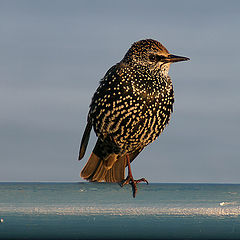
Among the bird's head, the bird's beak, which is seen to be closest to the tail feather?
the bird's head

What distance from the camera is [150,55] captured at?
224 inches

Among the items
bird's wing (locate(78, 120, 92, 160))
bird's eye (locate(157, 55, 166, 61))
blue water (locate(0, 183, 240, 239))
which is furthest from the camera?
bird's wing (locate(78, 120, 92, 160))

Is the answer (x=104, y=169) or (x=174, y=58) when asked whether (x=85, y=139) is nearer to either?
(x=104, y=169)

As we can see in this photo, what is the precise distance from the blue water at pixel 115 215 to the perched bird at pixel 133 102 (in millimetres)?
1686

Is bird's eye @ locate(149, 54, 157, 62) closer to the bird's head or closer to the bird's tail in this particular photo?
the bird's head

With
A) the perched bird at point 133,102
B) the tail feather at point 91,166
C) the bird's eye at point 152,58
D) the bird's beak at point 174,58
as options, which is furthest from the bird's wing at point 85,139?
the bird's beak at point 174,58

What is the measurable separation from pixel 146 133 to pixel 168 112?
0.35m

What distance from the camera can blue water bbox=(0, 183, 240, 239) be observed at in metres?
3.48

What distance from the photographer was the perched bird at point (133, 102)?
5.48 m

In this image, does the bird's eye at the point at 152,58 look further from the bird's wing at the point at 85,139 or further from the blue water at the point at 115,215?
the blue water at the point at 115,215

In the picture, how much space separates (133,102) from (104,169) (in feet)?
3.45

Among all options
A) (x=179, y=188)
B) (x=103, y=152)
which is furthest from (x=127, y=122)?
(x=179, y=188)

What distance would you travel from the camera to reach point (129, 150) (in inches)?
230

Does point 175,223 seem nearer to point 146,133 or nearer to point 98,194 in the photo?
point 98,194
